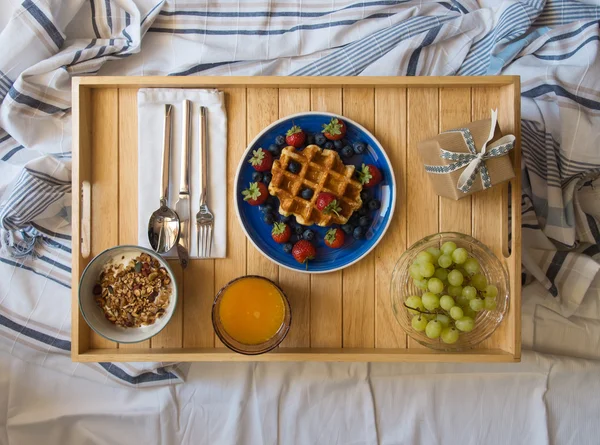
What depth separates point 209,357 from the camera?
1.21 meters

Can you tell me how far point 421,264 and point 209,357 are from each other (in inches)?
22.1

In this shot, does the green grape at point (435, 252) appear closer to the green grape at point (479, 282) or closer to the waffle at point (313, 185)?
the green grape at point (479, 282)

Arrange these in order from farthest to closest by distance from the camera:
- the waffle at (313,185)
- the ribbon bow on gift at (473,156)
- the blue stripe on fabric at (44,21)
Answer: the blue stripe on fabric at (44,21), the waffle at (313,185), the ribbon bow on gift at (473,156)

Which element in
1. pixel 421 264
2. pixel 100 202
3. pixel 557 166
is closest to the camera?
pixel 421 264

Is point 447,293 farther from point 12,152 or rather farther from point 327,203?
point 12,152

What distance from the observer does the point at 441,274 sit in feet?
3.81

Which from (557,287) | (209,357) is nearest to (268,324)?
(209,357)

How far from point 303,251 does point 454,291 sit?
37cm

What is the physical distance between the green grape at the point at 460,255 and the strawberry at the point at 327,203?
293mm

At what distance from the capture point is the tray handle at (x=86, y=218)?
1.26 m

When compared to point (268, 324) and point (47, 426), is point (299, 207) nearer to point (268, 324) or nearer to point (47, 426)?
point (268, 324)

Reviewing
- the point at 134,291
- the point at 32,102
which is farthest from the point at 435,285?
the point at 32,102

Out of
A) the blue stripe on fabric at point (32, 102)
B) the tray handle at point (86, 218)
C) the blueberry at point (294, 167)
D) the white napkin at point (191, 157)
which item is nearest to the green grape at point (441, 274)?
the blueberry at point (294, 167)

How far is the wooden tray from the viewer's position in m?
1.26
